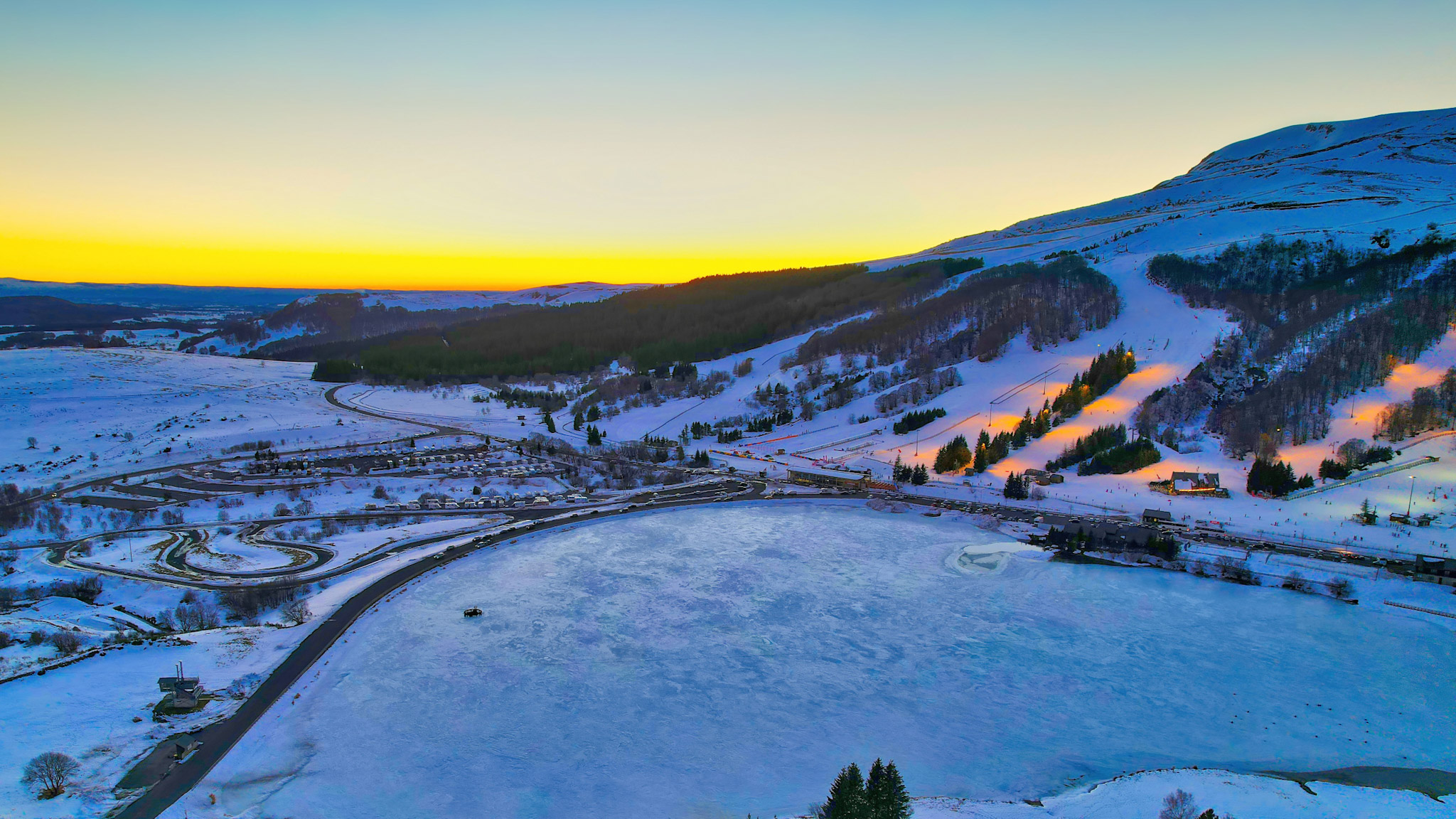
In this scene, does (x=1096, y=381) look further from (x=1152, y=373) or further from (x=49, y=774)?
(x=49, y=774)

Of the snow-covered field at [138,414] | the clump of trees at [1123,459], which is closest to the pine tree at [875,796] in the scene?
the clump of trees at [1123,459]

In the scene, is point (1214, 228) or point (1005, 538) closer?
point (1005, 538)

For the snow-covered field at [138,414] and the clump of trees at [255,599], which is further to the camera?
the snow-covered field at [138,414]

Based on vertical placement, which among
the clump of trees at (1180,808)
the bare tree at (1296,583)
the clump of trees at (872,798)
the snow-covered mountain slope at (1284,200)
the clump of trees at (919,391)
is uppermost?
the snow-covered mountain slope at (1284,200)

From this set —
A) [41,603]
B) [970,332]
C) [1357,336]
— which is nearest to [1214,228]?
[970,332]

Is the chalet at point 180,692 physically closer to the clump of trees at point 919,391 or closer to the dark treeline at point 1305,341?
the dark treeline at point 1305,341

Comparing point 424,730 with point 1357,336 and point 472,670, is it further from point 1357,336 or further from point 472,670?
point 1357,336

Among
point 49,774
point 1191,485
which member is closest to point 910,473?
point 1191,485
